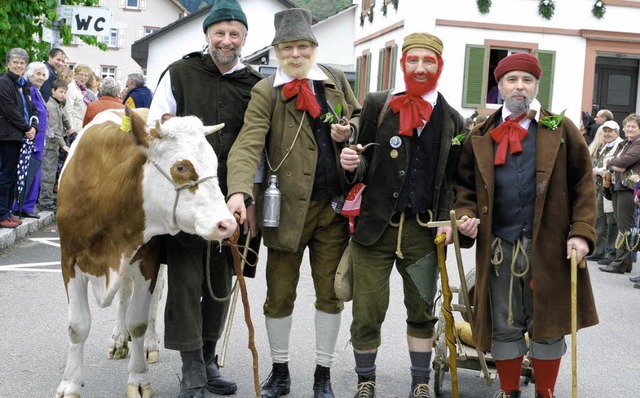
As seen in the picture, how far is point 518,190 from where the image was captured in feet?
16.9

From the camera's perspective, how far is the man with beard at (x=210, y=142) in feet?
17.6

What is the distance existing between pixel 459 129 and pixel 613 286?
660 cm

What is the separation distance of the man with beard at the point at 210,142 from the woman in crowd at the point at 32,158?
7180mm

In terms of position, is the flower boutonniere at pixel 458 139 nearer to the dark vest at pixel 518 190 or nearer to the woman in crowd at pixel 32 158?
the dark vest at pixel 518 190

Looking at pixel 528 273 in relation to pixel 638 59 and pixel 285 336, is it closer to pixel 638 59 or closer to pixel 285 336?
pixel 285 336

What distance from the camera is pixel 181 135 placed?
4973 millimetres

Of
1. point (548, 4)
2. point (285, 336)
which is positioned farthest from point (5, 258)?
point (548, 4)

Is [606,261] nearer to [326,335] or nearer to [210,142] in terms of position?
[326,335]

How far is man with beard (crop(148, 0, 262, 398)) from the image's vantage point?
17.6 ft

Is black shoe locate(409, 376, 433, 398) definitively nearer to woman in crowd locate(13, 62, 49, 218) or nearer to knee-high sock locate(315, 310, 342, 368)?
knee-high sock locate(315, 310, 342, 368)

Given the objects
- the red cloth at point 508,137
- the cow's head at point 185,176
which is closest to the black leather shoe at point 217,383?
the cow's head at point 185,176

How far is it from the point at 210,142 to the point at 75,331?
138 cm

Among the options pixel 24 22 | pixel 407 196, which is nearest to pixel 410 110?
pixel 407 196

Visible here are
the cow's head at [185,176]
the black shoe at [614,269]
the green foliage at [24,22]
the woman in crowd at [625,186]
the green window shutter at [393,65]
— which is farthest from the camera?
the green window shutter at [393,65]
